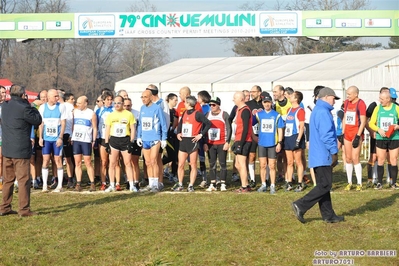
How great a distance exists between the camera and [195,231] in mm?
9484

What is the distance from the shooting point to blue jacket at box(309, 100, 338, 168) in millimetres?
9664

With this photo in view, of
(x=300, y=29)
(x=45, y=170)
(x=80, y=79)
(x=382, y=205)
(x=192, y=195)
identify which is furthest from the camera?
(x=80, y=79)

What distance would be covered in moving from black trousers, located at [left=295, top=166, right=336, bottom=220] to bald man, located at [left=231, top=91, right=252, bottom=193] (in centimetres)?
384

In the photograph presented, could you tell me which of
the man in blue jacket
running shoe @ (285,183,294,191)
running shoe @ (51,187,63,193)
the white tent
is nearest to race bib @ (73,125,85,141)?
running shoe @ (51,187,63,193)

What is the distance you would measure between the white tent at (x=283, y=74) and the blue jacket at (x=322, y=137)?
1837 cm

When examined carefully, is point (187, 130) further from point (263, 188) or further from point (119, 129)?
point (263, 188)

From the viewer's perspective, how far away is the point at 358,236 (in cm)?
883

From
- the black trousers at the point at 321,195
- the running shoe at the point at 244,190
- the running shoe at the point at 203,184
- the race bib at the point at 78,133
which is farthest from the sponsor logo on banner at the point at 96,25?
the black trousers at the point at 321,195

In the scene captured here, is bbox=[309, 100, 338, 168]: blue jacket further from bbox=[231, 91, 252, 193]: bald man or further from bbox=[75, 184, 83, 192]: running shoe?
bbox=[75, 184, 83, 192]: running shoe

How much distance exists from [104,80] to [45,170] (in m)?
52.6

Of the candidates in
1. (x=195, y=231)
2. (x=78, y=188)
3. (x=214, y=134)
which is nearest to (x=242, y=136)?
(x=214, y=134)

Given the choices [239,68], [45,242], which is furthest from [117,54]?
[45,242]

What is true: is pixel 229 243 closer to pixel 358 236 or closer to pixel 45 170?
pixel 358 236

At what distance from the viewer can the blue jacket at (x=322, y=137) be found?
9.66 metres
